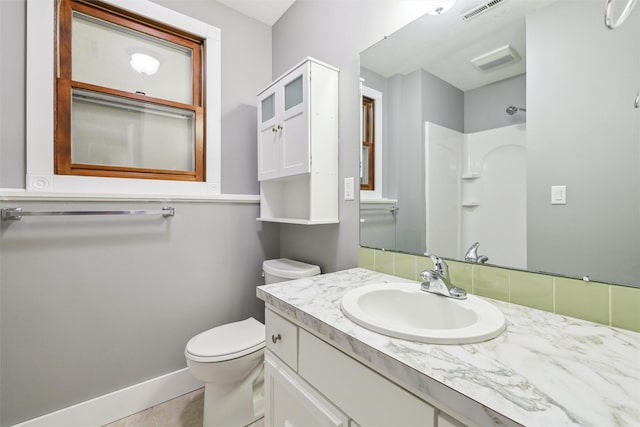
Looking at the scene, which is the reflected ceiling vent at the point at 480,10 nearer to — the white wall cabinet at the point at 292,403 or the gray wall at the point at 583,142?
the gray wall at the point at 583,142

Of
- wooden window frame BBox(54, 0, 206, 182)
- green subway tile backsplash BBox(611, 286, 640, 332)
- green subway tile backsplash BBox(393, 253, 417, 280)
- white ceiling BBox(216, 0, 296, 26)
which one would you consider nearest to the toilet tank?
green subway tile backsplash BBox(393, 253, 417, 280)

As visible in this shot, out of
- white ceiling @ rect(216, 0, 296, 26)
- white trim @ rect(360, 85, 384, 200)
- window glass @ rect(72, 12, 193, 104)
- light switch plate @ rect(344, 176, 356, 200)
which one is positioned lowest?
light switch plate @ rect(344, 176, 356, 200)

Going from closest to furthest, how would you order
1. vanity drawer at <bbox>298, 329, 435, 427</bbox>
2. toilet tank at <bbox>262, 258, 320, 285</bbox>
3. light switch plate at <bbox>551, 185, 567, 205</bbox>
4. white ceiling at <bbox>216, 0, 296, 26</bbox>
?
vanity drawer at <bbox>298, 329, 435, 427</bbox>
light switch plate at <bbox>551, 185, 567, 205</bbox>
toilet tank at <bbox>262, 258, 320, 285</bbox>
white ceiling at <bbox>216, 0, 296, 26</bbox>

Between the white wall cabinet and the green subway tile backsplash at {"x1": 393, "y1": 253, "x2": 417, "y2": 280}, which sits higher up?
the green subway tile backsplash at {"x1": 393, "y1": 253, "x2": 417, "y2": 280}

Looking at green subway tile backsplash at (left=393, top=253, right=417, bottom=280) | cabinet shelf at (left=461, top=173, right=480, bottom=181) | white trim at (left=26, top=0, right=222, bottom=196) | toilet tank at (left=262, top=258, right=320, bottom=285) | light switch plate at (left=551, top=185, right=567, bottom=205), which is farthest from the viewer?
toilet tank at (left=262, top=258, right=320, bottom=285)

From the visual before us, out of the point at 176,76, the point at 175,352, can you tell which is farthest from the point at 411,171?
the point at 175,352

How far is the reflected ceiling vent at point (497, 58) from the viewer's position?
0.90 metres

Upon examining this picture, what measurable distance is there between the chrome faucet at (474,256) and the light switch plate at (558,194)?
0.26 metres

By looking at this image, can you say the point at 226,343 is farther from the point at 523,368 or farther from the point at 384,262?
the point at 523,368

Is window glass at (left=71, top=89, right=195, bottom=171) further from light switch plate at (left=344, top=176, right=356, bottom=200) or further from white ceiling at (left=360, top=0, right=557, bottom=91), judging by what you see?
white ceiling at (left=360, top=0, right=557, bottom=91)

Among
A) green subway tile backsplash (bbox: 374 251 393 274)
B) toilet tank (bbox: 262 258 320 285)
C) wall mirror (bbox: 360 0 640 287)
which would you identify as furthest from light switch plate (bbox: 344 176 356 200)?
toilet tank (bbox: 262 258 320 285)

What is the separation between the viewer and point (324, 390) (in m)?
0.74

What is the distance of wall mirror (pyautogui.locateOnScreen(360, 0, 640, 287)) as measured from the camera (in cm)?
71

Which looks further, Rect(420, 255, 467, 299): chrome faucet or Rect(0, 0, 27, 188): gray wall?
Rect(0, 0, 27, 188): gray wall
